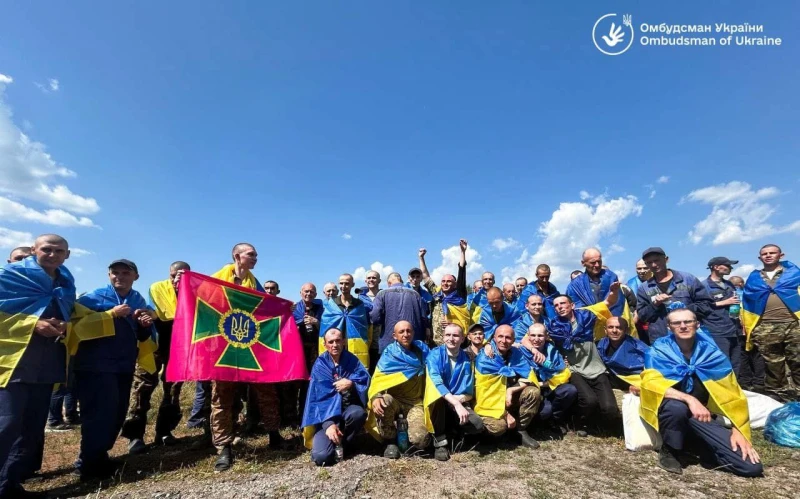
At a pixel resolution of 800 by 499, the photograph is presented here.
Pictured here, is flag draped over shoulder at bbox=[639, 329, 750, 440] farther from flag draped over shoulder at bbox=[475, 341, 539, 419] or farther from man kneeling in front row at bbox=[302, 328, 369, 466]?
man kneeling in front row at bbox=[302, 328, 369, 466]

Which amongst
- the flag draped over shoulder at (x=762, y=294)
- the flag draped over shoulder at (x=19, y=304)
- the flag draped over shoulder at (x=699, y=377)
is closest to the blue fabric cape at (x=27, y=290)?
the flag draped over shoulder at (x=19, y=304)

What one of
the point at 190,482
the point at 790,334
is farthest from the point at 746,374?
the point at 190,482

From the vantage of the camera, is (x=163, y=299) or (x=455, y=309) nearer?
(x=163, y=299)

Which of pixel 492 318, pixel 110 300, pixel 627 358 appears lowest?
pixel 627 358

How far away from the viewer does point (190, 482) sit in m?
4.02

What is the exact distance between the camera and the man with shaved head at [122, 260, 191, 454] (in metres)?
5.25

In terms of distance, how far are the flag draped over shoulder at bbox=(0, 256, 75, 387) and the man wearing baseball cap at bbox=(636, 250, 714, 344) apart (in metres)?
8.02

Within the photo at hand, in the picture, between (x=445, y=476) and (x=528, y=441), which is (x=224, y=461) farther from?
(x=528, y=441)

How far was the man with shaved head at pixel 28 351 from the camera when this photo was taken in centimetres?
357

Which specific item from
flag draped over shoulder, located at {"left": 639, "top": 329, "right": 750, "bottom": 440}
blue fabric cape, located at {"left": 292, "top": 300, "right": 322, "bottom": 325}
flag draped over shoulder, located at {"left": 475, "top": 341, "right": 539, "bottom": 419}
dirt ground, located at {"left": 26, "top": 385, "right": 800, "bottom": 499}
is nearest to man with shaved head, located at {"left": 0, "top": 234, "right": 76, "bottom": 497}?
dirt ground, located at {"left": 26, "top": 385, "right": 800, "bottom": 499}

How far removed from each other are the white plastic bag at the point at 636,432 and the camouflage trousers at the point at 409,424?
262 cm

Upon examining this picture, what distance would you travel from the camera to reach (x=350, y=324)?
6551 millimetres

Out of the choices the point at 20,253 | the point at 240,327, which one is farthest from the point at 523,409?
the point at 20,253

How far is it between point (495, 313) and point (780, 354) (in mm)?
5212
